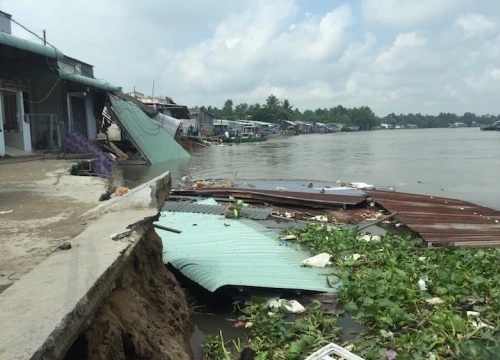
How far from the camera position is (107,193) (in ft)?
18.4

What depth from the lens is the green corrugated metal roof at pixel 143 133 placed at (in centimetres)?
1980

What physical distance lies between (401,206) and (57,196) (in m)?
7.15

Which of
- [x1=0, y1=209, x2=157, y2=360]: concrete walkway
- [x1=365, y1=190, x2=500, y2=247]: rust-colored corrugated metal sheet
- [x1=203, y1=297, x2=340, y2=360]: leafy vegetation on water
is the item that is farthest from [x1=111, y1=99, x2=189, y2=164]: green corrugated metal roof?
[x1=0, y1=209, x2=157, y2=360]: concrete walkway

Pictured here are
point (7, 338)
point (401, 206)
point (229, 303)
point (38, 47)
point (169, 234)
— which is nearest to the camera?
point (7, 338)

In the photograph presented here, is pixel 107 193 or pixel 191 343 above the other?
pixel 107 193

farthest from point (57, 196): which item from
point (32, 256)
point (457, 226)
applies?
point (457, 226)

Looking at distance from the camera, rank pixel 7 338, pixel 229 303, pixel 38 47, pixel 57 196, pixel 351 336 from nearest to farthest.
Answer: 1. pixel 7 338
2. pixel 351 336
3. pixel 229 303
4. pixel 57 196
5. pixel 38 47

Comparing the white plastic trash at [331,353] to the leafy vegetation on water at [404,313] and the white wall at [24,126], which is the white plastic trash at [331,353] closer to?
the leafy vegetation on water at [404,313]

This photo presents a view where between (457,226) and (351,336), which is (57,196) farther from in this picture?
(457,226)

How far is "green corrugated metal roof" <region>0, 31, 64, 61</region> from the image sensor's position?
10188mm

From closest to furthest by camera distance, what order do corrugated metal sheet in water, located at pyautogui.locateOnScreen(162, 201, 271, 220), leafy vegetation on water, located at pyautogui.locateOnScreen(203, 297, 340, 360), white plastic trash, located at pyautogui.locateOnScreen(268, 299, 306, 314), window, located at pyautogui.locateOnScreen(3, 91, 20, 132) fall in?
leafy vegetation on water, located at pyautogui.locateOnScreen(203, 297, 340, 360), white plastic trash, located at pyautogui.locateOnScreen(268, 299, 306, 314), corrugated metal sheet in water, located at pyautogui.locateOnScreen(162, 201, 271, 220), window, located at pyautogui.locateOnScreen(3, 91, 20, 132)

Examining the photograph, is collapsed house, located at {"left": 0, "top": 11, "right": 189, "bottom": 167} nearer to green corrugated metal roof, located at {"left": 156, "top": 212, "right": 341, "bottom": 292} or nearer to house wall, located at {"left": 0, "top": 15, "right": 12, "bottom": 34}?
house wall, located at {"left": 0, "top": 15, "right": 12, "bottom": 34}

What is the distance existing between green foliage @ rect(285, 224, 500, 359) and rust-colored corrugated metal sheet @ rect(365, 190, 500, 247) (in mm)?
938

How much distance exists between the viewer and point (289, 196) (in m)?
9.98
